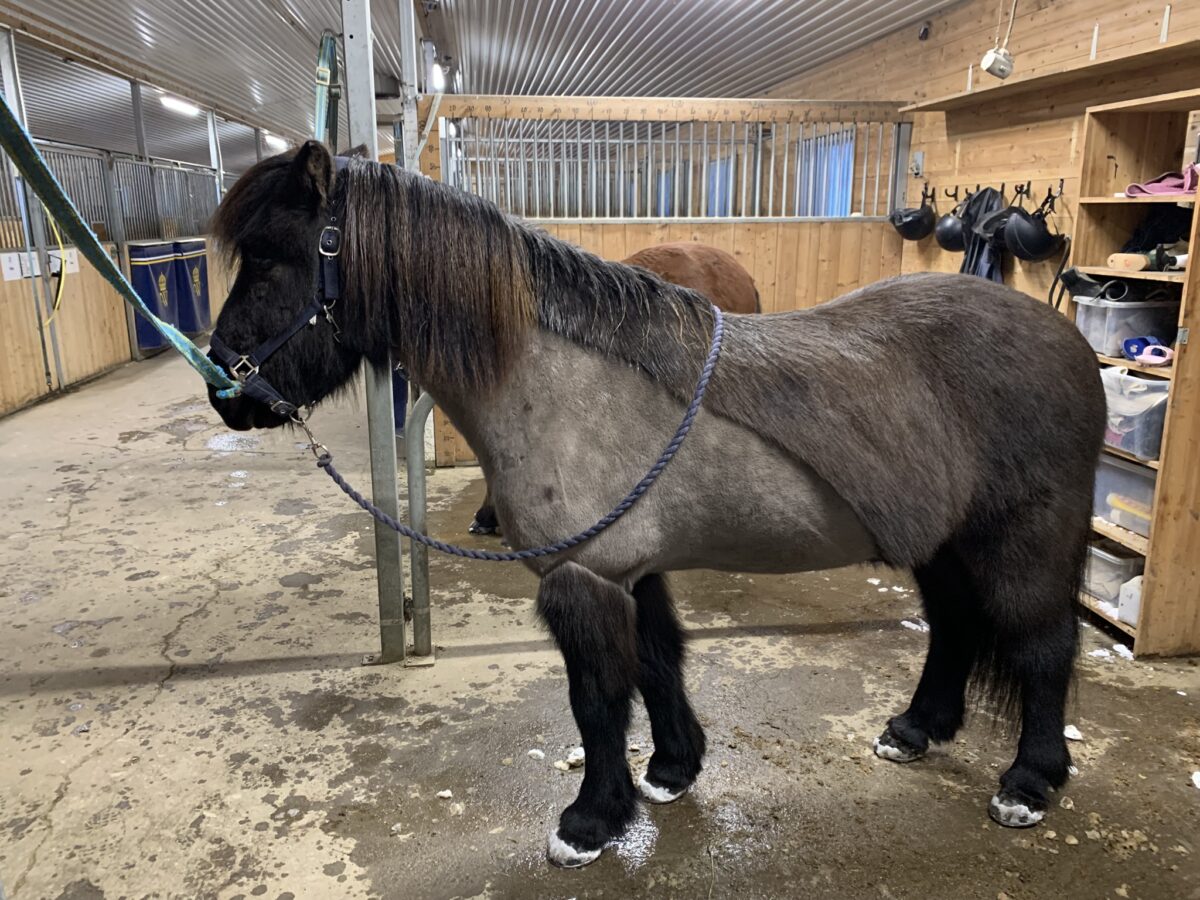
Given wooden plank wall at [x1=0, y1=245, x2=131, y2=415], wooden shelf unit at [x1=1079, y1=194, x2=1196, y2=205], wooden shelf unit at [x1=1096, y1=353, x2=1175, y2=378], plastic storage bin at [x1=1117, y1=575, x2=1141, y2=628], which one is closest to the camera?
wooden shelf unit at [x1=1079, y1=194, x2=1196, y2=205]

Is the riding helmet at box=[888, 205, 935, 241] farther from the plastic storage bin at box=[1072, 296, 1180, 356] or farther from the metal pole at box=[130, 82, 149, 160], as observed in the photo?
the metal pole at box=[130, 82, 149, 160]

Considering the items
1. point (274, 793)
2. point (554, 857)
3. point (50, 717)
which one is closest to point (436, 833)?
point (554, 857)

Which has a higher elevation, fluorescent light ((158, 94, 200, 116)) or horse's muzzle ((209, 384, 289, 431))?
fluorescent light ((158, 94, 200, 116))

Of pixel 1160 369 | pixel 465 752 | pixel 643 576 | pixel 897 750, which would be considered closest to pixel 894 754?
pixel 897 750

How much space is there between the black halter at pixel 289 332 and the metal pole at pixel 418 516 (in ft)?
3.24

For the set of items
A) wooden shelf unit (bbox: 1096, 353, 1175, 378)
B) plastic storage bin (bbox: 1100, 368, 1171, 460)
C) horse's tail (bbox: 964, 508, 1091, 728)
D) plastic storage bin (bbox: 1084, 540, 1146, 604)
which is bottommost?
plastic storage bin (bbox: 1084, 540, 1146, 604)

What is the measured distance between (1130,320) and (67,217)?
319 centimetres

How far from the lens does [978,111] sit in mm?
4961

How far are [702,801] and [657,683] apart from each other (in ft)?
1.11

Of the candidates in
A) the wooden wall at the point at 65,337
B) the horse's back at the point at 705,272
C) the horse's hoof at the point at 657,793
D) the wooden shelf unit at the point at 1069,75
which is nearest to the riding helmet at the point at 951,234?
the wooden shelf unit at the point at 1069,75

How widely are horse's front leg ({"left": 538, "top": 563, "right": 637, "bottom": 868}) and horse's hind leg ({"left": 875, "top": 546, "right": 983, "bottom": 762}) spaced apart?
0.83 m

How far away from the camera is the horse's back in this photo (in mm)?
3699

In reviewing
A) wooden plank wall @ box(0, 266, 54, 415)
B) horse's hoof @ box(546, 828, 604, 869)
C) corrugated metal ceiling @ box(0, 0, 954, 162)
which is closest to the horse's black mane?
horse's hoof @ box(546, 828, 604, 869)

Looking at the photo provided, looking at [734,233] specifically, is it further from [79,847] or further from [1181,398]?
[79,847]
